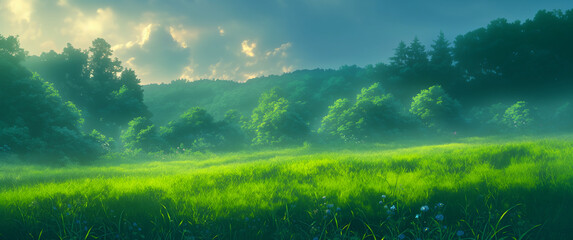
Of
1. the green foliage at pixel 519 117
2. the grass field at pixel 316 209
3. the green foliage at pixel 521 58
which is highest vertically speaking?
the green foliage at pixel 521 58

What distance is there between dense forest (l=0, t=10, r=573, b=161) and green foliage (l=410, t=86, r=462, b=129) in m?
0.08

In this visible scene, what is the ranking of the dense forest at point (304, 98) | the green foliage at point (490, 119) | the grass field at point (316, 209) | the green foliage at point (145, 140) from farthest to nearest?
the green foliage at point (490, 119) < the green foliage at point (145, 140) < the dense forest at point (304, 98) < the grass field at point (316, 209)

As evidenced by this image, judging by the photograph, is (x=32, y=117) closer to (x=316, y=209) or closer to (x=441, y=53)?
(x=316, y=209)

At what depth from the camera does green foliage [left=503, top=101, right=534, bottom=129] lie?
2219cm

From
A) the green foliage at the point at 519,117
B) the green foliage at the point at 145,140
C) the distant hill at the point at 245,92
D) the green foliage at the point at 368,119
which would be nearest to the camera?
the green foliage at the point at 145,140

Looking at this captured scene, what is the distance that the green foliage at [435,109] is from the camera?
23016 mm

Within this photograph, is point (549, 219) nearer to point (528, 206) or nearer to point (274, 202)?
point (528, 206)

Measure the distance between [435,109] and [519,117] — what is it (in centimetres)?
583

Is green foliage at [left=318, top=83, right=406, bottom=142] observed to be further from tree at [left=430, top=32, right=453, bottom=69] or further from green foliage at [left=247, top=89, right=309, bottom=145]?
tree at [left=430, top=32, right=453, bottom=69]

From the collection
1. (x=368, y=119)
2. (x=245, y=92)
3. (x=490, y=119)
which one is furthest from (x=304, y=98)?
(x=490, y=119)

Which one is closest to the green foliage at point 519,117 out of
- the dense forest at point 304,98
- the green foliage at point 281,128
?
the dense forest at point 304,98

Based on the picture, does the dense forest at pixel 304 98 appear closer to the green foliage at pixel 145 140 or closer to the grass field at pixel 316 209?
the green foliage at pixel 145 140

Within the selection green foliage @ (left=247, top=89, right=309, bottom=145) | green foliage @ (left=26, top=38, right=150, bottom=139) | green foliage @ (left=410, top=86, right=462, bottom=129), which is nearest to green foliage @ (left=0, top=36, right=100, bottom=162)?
green foliage @ (left=247, top=89, right=309, bottom=145)

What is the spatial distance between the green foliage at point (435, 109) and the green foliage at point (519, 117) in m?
3.68
